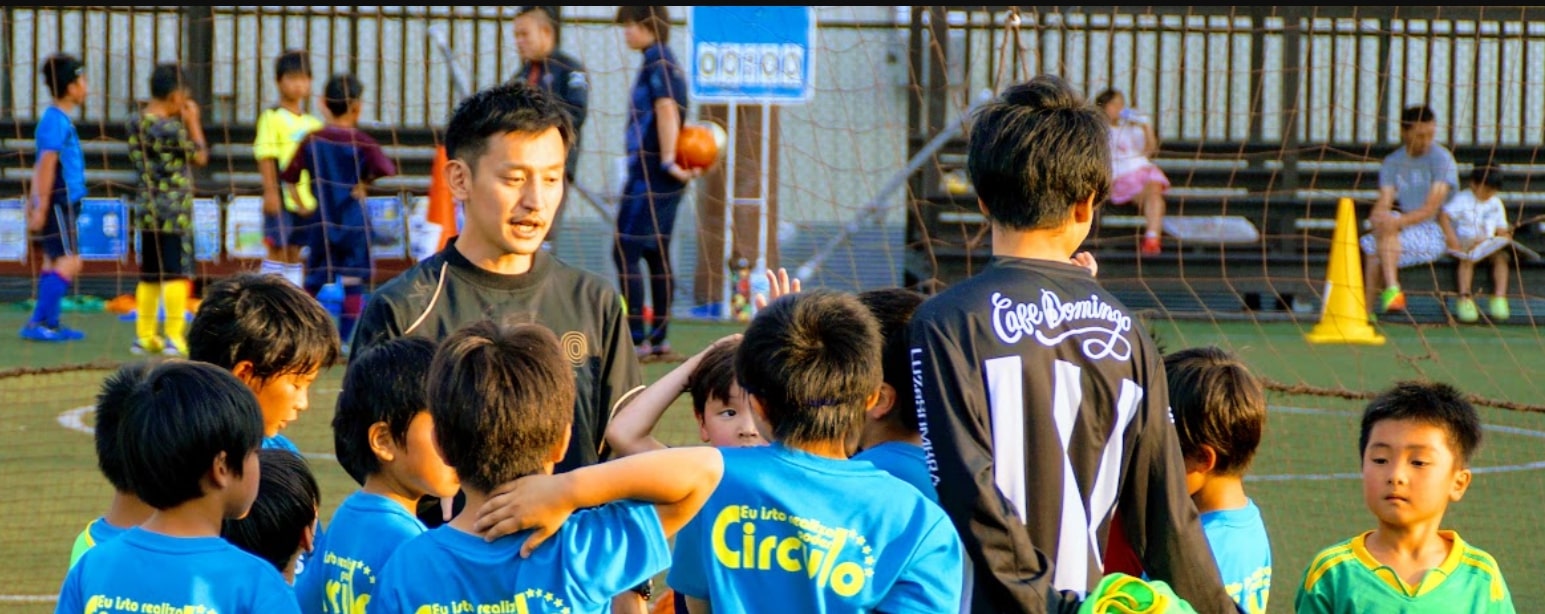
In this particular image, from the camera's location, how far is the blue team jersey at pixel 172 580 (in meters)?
2.65

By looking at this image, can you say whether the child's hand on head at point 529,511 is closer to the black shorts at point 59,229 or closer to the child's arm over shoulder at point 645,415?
the child's arm over shoulder at point 645,415

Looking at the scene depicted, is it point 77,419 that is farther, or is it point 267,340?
point 77,419

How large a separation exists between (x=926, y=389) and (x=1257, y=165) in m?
13.9

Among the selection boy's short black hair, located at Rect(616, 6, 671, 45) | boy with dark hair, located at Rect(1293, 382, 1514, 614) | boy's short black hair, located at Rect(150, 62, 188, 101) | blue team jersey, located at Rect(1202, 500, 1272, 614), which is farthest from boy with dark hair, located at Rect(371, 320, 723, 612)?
boy's short black hair, located at Rect(150, 62, 188, 101)

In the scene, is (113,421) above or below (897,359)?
below

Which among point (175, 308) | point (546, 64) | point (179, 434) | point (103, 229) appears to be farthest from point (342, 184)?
point (179, 434)

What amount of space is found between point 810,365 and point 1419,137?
11084 millimetres

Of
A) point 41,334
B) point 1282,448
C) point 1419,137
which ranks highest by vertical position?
point 1419,137

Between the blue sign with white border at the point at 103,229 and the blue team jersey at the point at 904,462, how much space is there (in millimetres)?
11321

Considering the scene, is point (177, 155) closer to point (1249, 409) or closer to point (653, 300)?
point (653, 300)

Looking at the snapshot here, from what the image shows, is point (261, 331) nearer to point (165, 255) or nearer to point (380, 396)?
point (380, 396)

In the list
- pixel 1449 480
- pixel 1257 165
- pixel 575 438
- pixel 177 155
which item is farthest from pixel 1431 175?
pixel 575 438

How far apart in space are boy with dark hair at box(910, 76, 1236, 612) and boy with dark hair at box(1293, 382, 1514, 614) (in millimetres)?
735

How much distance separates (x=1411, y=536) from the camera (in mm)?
3600
